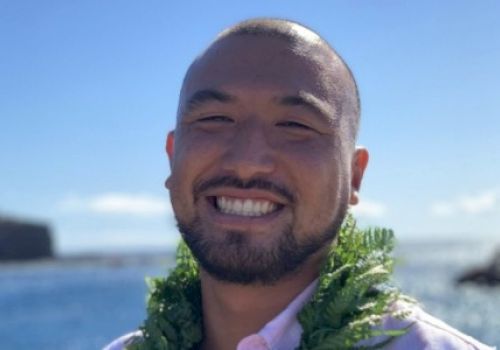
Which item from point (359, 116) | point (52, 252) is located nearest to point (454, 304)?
point (359, 116)

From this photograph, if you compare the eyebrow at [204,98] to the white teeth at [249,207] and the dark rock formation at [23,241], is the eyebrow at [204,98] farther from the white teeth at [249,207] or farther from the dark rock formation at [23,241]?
the dark rock formation at [23,241]

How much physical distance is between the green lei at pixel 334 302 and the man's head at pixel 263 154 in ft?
0.47

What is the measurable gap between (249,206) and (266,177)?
0.38ft

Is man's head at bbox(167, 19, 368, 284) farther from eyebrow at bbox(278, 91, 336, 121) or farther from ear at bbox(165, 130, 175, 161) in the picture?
ear at bbox(165, 130, 175, 161)

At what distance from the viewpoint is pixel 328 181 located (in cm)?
316

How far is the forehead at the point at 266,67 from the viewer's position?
3.22 meters

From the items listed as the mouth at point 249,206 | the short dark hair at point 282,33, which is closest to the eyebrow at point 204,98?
the short dark hair at point 282,33

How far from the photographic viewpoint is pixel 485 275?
197 ft

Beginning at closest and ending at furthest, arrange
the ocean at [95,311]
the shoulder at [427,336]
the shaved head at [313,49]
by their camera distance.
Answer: the shoulder at [427,336], the shaved head at [313,49], the ocean at [95,311]

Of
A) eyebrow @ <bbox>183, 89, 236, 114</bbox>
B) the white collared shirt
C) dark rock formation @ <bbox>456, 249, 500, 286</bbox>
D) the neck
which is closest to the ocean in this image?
dark rock formation @ <bbox>456, 249, 500, 286</bbox>

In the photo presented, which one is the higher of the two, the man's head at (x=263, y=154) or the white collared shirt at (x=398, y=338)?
the man's head at (x=263, y=154)

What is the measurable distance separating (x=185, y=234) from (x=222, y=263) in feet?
0.69

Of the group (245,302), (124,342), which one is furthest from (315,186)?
(124,342)

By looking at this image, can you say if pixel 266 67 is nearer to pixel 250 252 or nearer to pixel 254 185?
pixel 254 185
